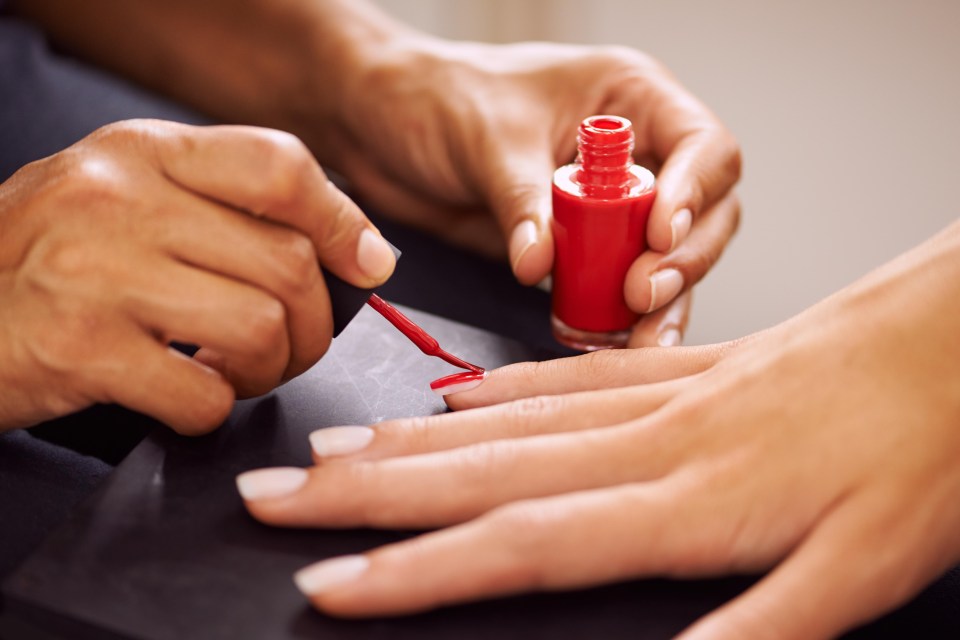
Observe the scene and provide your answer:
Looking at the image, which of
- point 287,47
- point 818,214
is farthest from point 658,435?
point 818,214

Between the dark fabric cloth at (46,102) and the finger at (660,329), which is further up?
the dark fabric cloth at (46,102)

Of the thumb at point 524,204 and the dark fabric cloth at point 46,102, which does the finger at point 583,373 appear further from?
the dark fabric cloth at point 46,102

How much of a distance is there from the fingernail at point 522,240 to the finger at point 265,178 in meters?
0.27

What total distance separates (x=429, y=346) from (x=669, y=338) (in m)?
0.29

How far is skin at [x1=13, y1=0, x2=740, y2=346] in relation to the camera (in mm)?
1084

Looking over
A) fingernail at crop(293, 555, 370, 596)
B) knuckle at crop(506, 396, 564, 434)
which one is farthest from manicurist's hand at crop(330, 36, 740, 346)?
fingernail at crop(293, 555, 370, 596)

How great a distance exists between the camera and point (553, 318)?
111 cm

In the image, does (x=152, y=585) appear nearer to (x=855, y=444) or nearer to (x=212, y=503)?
(x=212, y=503)

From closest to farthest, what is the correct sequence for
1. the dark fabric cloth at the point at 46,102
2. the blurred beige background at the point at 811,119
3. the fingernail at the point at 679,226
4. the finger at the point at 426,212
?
the fingernail at the point at 679,226, the dark fabric cloth at the point at 46,102, the finger at the point at 426,212, the blurred beige background at the point at 811,119

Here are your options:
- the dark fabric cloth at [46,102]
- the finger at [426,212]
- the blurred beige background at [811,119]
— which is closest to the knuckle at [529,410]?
the finger at [426,212]

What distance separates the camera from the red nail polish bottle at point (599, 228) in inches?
37.4

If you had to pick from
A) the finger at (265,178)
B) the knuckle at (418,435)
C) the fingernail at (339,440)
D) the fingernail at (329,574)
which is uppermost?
the finger at (265,178)

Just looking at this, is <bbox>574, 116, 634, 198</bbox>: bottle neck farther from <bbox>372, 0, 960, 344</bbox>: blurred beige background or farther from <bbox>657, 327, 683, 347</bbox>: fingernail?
<bbox>372, 0, 960, 344</bbox>: blurred beige background

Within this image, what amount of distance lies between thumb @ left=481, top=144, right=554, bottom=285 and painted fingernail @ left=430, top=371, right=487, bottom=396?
19cm
